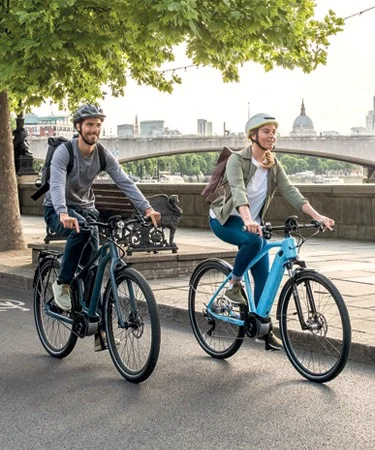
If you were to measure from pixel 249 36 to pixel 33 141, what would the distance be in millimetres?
69875

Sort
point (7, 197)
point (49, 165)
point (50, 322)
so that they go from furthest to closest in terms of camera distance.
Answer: point (7, 197)
point (50, 322)
point (49, 165)

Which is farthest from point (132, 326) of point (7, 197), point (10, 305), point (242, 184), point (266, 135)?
point (7, 197)

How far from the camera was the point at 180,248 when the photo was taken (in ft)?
39.5

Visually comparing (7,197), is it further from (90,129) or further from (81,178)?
(90,129)

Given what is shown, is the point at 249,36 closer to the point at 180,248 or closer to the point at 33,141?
the point at 180,248

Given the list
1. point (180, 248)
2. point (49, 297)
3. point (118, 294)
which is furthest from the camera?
point (180, 248)

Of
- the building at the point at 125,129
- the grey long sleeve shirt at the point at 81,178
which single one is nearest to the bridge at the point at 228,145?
the grey long sleeve shirt at the point at 81,178

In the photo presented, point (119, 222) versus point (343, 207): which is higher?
point (119, 222)

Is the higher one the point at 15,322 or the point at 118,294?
the point at 118,294

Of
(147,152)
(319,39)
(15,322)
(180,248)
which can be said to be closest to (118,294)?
(15,322)

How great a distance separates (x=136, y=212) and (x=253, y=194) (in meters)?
5.64

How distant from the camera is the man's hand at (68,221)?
6.31 meters

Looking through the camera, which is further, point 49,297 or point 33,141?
point 33,141

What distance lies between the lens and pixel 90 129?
6.64 metres
